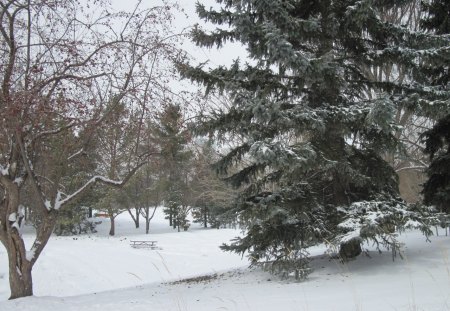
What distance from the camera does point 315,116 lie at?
6.48 metres

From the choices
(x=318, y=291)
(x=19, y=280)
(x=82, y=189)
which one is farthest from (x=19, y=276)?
(x=318, y=291)

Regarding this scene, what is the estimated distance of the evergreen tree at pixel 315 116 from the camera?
6.06 m

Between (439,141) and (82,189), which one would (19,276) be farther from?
(439,141)

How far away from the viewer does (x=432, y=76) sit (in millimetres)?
8977

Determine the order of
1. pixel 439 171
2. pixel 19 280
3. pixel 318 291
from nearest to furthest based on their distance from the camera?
pixel 318 291, pixel 439 171, pixel 19 280

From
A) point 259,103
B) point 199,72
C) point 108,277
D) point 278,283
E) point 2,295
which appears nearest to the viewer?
point 259,103

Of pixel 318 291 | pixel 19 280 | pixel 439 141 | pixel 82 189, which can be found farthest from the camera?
pixel 82 189

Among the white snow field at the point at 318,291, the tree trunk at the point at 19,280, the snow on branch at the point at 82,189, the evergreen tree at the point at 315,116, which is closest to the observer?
the white snow field at the point at 318,291

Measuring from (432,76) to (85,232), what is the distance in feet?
104

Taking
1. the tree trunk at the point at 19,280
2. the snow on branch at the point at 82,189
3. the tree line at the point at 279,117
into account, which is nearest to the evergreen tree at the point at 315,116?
the tree line at the point at 279,117

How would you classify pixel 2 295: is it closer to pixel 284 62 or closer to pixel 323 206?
pixel 323 206

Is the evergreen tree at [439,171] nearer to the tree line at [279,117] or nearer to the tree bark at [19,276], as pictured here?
the tree line at [279,117]

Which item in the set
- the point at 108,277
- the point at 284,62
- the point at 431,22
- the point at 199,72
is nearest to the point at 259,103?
the point at 284,62

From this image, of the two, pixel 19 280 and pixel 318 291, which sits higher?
pixel 19 280
